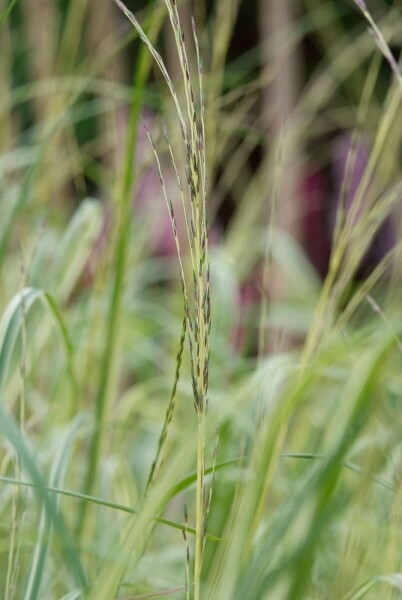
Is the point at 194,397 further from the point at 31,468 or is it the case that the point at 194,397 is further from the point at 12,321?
the point at 12,321

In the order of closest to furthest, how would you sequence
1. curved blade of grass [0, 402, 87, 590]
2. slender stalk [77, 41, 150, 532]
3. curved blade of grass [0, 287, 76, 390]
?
curved blade of grass [0, 402, 87, 590] < curved blade of grass [0, 287, 76, 390] < slender stalk [77, 41, 150, 532]

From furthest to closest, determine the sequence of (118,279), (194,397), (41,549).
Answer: (118,279), (41,549), (194,397)

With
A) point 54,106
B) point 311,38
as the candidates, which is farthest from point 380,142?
point 311,38

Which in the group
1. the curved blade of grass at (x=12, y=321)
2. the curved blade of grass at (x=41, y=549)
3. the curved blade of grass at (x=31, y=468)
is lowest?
the curved blade of grass at (x=41, y=549)

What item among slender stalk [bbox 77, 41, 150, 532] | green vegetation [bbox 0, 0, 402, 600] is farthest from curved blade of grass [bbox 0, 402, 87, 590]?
slender stalk [bbox 77, 41, 150, 532]

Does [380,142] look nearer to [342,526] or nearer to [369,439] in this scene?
[369,439]

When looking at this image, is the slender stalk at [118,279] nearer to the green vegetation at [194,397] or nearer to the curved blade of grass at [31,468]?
the green vegetation at [194,397]

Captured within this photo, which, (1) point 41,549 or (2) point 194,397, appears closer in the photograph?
(2) point 194,397

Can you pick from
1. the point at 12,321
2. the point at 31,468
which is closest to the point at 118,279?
the point at 12,321

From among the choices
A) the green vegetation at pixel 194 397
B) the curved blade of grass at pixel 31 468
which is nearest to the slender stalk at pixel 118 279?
the green vegetation at pixel 194 397

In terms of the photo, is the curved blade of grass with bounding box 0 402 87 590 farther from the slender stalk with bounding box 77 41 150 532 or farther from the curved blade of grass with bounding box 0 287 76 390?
the slender stalk with bounding box 77 41 150 532

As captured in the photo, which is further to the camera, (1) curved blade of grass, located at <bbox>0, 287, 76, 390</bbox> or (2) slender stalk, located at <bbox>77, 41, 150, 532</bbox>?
(2) slender stalk, located at <bbox>77, 41, 150, 532</bbox>

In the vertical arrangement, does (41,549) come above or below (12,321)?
below
